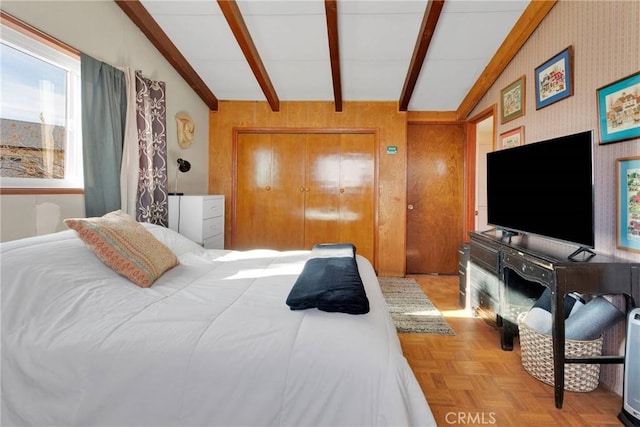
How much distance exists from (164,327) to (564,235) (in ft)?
6.99

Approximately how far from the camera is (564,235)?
1940 millimetres

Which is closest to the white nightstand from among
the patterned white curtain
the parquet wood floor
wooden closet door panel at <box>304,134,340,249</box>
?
the patterned white curtain

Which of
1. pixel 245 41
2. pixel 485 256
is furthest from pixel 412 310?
pixel 245 41

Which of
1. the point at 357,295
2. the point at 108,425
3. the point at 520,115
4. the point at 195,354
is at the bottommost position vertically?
the point at 108,425

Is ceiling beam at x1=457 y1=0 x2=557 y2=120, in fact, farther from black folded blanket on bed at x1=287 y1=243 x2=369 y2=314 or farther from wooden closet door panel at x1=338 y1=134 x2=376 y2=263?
black folded blanket on bed at x1=287 y1=243 x2=369 y2=314

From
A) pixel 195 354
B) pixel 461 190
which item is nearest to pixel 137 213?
pixel 195 354

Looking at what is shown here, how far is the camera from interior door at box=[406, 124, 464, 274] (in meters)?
4.47

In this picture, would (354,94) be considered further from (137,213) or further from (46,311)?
(46,311)

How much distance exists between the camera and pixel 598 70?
201cm

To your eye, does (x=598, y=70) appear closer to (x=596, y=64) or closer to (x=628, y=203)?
(x=596, y=64)

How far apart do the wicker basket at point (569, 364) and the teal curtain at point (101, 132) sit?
3038mm

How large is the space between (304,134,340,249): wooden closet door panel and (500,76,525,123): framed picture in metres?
1.93

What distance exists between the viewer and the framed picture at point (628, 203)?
1.74 metres

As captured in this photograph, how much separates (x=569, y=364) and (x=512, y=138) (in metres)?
2.00
